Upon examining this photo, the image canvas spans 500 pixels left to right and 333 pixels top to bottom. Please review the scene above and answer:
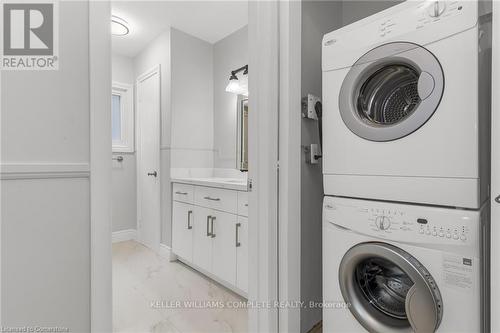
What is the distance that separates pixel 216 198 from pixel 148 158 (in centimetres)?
155

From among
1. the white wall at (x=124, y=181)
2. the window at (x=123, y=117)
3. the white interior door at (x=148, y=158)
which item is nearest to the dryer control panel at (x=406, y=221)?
the white interior door at (x=148, y=158)

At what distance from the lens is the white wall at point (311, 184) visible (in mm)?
1456

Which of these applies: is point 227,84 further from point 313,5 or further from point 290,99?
point 290,99

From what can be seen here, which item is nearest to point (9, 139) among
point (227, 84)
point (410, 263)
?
point (410, 263)

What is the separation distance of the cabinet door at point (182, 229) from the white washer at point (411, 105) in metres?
1.53

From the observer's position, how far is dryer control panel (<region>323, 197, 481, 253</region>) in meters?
0.93

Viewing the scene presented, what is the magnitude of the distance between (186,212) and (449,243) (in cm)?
206

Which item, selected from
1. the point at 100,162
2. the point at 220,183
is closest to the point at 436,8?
the point at 100,162

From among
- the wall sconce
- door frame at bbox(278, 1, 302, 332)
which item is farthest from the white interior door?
door frame at bbox(278, 1, 302, 332)

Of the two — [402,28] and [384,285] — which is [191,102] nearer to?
[402,28]

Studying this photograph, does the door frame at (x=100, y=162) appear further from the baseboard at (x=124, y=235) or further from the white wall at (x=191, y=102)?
the baseboard at (x=124, y=235)

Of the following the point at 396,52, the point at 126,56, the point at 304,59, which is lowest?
the point at 396,52

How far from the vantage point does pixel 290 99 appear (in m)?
1.33

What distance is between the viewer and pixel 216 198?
2.10m
